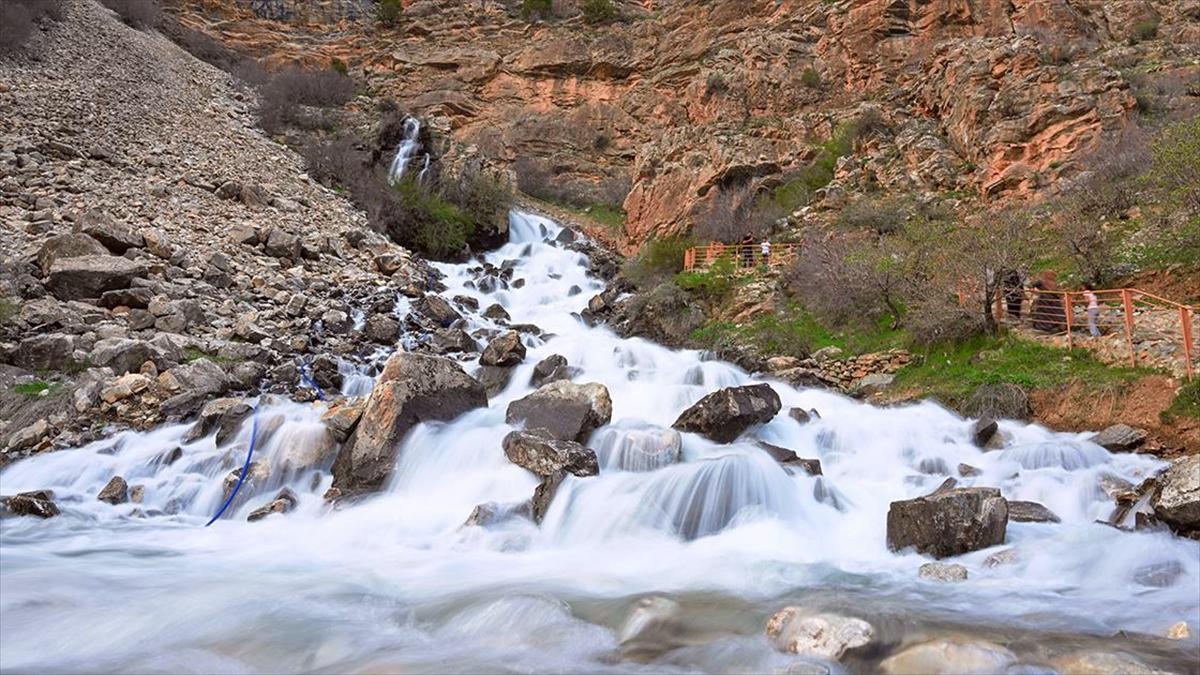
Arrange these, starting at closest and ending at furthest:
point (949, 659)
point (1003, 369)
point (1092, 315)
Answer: point (949, 659), point (1092, 315), point (1003, 369)

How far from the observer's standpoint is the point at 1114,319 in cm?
1141

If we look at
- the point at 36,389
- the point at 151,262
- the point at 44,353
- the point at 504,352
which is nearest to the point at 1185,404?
the point at 504,352

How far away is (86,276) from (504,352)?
25.3 feet

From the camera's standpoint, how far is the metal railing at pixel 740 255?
62.8ft

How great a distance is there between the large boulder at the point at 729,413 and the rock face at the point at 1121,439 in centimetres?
419

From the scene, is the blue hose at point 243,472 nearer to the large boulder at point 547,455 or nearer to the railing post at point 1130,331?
the large boulder at point 547,455

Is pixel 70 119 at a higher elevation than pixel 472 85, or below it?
below

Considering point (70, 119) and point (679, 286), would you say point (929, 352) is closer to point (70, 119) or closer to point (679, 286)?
point (679, 286)

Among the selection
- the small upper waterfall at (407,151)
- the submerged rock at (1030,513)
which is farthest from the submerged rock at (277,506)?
the small upper waterfall at (407,151)

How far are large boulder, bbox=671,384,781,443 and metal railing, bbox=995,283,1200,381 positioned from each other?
205 inches

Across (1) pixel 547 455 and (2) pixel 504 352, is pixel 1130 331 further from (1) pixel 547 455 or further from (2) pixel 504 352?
(2) pixel 504 352

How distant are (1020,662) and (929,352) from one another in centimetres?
929

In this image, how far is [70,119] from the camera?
1966cm

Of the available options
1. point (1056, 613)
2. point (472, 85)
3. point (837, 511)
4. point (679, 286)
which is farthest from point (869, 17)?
point (1056, 613)
